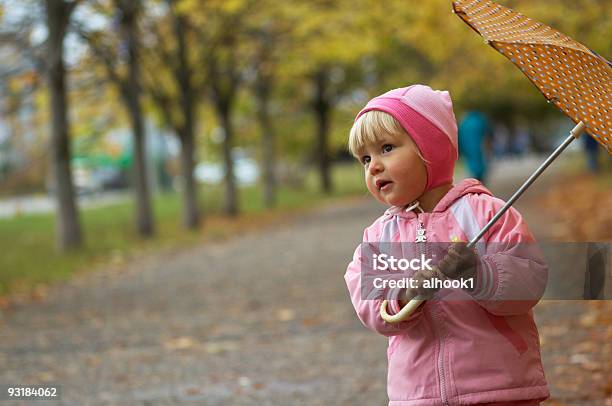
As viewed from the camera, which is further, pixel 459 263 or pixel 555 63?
pixel 555 63

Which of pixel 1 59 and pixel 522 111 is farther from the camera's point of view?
pixel 522 111

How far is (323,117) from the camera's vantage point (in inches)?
1280

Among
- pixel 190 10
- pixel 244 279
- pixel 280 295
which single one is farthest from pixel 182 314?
pixel 190 10

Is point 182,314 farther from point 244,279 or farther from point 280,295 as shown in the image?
point 244,279

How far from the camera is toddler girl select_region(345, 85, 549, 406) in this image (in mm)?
2783

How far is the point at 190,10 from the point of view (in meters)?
17.3

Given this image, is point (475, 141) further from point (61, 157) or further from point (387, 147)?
point (387, 147)

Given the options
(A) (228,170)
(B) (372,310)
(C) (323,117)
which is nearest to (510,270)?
(B) (372,310)

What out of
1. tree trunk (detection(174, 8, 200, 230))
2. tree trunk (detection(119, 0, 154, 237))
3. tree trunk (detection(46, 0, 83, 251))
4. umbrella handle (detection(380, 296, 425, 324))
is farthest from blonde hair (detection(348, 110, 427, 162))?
tree trunk (detection(174, 8, 200, 230))

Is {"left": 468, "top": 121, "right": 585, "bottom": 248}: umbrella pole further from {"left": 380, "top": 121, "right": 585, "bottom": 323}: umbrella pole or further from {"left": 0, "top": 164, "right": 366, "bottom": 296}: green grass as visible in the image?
{"left": 0, "top": 164, "right": 366, "bottom": 296}: green grass

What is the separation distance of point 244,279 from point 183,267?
6.31 ft

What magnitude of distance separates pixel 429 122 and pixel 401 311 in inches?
22.9

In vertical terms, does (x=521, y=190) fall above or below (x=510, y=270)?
above

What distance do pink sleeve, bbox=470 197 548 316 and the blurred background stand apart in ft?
8.84
